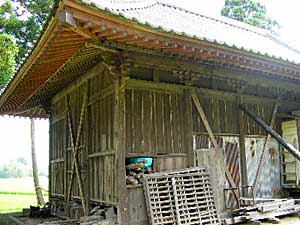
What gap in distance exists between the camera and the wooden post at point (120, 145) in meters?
6.54

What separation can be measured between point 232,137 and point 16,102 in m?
6.79

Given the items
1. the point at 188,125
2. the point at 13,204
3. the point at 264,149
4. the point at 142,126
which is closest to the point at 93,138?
the point at 142,126

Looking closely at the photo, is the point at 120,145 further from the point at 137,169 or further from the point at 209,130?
the point at 209,130

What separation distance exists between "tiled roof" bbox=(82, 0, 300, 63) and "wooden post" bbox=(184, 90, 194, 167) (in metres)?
1.45

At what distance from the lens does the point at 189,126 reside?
783 centimetres

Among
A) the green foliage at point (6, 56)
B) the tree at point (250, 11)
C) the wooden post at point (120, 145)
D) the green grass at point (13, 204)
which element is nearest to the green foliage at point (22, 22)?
the green foliage at point (6, 56)

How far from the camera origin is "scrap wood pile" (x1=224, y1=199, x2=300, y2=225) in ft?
24.0

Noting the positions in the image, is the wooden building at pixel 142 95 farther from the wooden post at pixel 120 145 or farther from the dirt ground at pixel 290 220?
the dirt ground at pixel 290 220

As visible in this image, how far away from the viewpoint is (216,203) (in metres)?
7.20

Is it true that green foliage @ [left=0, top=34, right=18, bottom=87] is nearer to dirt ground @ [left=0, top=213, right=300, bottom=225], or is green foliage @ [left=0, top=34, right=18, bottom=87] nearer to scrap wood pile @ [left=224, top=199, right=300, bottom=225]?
dirt ground @ [left=0, top=213, right=300, bottom=225]

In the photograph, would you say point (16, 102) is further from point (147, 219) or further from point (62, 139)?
point (147, 219)

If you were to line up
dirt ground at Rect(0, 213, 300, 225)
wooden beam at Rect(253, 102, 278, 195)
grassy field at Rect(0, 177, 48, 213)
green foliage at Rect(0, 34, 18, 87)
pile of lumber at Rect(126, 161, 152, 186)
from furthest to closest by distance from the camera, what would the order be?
1. grassy field at Rect(0, 177, 48, 213)
2. green foliage at Rect(0, 34, 18, 87)
3. wooden beam at Rect(253, 102, 278, 195)
4. dirt ground at Rect(0, 213, 300, 225)
5. pile of lumber at Rect(126, 161, 152, 186)

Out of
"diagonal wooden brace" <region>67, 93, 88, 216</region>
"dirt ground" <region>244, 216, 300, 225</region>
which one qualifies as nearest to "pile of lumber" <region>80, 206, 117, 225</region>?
"diagonal wooden brace" <region>67, 93, 88, 216</region>

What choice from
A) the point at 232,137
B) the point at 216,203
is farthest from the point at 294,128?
the point at 216,203
